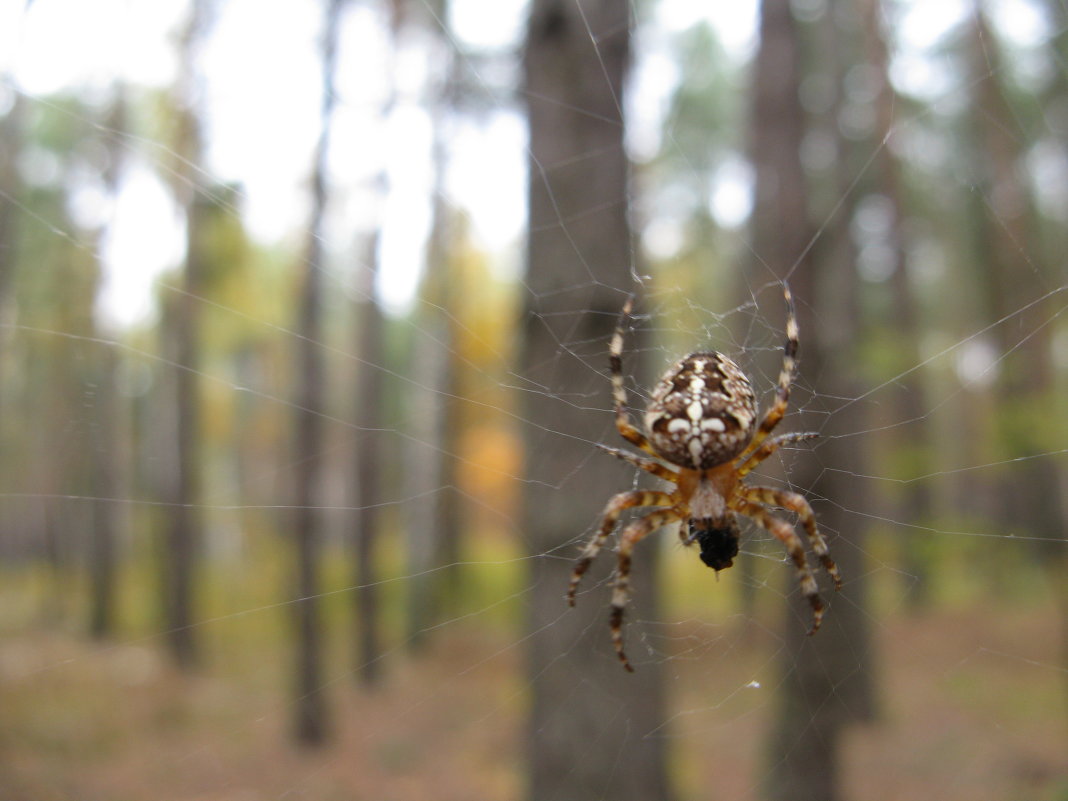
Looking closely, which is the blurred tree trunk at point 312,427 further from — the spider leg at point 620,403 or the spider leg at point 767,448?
the spider leg at point 767,448

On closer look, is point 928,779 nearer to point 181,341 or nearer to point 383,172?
point 383,172

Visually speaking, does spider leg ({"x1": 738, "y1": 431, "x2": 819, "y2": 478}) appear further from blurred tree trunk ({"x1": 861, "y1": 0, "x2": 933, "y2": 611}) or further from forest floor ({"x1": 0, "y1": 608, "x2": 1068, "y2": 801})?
blurred tree trunk ({"x1": 861, "y1": 0, "x2": 933, "y2": 611})

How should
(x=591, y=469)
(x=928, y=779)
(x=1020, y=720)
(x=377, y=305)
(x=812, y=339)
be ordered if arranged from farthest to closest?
(x=377, y=305) < (x=1020, y=720) < (x=928, y=779) < (x=812, y=339) < (x=591, y=469)

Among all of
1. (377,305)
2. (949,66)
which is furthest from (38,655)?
(949,66)

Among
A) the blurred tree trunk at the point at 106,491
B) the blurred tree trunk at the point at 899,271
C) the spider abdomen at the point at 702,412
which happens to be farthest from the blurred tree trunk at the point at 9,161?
the blurred tree trunk at the point at 899,271

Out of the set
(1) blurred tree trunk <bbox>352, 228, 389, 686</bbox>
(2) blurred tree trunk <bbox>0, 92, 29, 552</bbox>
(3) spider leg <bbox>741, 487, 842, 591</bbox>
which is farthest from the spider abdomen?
(1) blurred tree trunk <bbox>352, 228, 389, 686</bbox>

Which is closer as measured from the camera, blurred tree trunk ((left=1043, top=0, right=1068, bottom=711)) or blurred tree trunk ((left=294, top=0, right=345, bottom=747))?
blurred tree trunk ((left=1043, top=0, right=1068, bottom=711))
